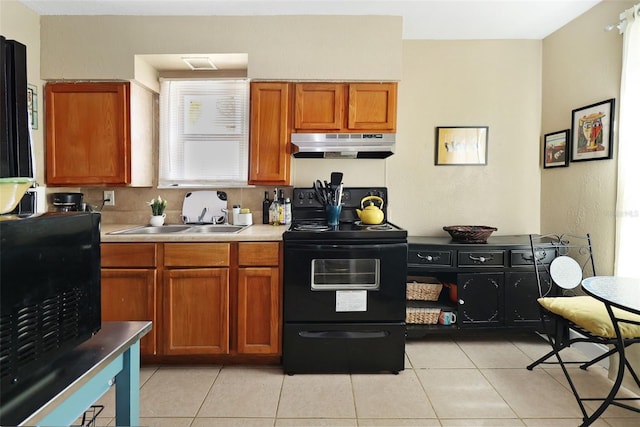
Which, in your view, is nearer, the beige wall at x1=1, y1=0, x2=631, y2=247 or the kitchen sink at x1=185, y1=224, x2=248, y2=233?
the beige wall at x1=1, y1=0, x2=631, y2=247

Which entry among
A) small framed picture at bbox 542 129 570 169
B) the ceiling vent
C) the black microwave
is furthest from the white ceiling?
the black microwave

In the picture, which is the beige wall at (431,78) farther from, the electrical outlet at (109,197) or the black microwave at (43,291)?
the black microwave at (43,291)

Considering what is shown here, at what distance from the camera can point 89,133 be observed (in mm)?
2652

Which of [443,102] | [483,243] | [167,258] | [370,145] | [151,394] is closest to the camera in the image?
[151,394]

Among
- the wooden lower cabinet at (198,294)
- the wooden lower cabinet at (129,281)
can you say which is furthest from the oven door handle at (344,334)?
the wooden lower cabinet at (129,281)

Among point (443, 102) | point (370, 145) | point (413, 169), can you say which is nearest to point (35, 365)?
point (370, 145)

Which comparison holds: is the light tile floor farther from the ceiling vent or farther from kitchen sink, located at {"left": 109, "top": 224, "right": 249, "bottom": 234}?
the ceiling vent

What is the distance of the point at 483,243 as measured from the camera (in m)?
2.78

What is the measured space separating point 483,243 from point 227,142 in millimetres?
2179

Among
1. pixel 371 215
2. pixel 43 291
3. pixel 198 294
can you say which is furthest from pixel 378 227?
pixel 43 291

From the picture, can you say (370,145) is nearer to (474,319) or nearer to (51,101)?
(474,319)

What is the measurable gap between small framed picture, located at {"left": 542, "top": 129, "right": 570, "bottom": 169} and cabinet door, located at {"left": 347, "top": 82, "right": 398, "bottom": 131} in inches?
55.1

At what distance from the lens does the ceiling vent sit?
276 cm

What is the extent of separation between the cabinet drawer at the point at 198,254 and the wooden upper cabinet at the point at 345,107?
3.52 ft
